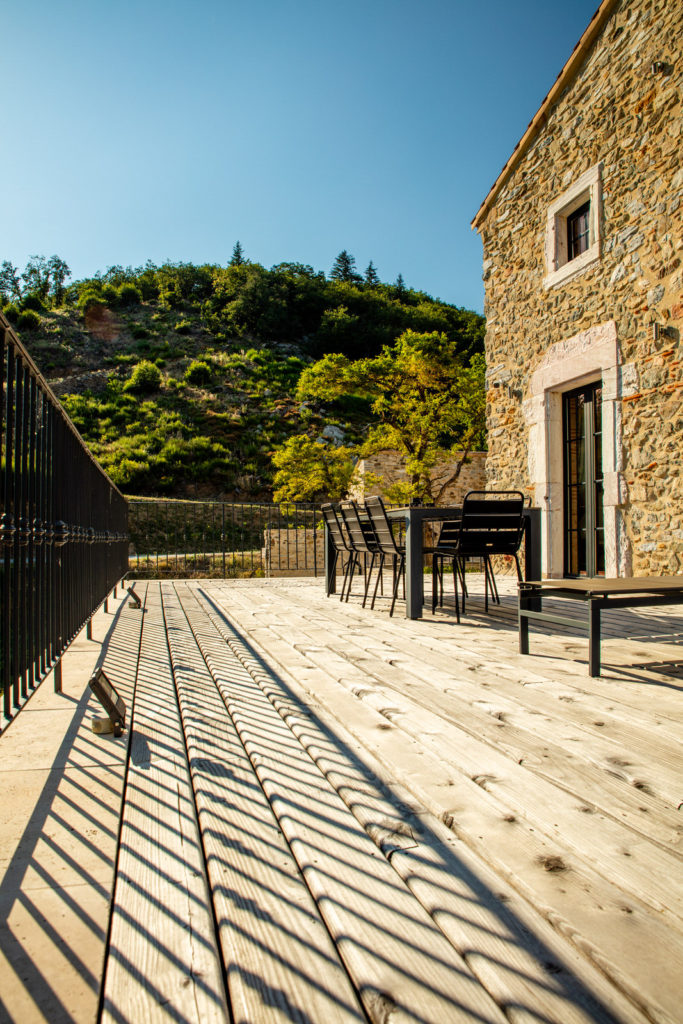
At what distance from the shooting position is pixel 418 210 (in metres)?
20.5

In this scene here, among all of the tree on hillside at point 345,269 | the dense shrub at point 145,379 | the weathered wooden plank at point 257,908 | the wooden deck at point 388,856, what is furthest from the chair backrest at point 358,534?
the tree on hillside at point 345,269

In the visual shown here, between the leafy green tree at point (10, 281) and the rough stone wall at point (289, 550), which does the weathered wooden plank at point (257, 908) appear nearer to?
the rough stone wall at point (289, 550)

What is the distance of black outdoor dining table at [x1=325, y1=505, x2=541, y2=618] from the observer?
4312 mm

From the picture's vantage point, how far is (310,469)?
13.8 meters

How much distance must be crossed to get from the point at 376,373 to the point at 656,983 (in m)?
13.5

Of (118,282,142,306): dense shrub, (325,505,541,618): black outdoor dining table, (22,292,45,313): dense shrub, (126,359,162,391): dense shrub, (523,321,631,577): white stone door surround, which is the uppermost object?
(118,282,142,306): dense shrub

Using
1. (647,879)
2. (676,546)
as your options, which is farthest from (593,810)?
(676,546)

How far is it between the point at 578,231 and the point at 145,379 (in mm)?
26846

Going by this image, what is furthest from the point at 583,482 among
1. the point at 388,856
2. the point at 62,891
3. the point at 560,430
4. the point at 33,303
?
the point at 33,303

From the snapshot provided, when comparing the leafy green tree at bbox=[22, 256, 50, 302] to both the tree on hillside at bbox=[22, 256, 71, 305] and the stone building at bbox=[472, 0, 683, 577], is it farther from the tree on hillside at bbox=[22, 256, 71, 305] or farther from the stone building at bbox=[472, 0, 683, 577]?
the stone building at bbox=[472, 0, 683, 577]

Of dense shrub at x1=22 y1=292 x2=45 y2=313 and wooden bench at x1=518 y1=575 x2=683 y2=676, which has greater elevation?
dense shrub at x1=22 y1=292 x2=45 y2=313

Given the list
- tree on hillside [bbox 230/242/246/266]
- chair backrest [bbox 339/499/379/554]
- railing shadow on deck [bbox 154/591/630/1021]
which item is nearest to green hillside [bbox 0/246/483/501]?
tree on hillside [bbox 230/242/246/266]

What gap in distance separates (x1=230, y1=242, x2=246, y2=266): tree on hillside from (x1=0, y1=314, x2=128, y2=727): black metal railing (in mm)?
47423

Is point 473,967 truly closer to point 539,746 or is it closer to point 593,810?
point 593,810
